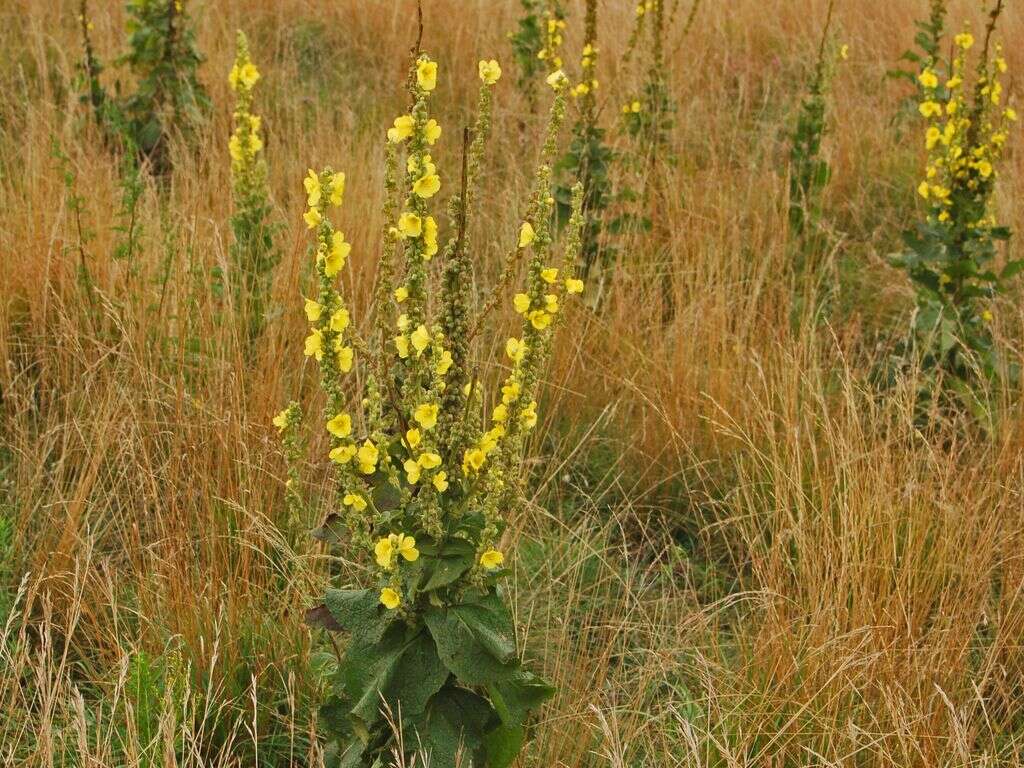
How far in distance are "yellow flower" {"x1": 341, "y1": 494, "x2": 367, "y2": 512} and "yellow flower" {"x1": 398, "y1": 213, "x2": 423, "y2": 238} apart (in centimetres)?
42

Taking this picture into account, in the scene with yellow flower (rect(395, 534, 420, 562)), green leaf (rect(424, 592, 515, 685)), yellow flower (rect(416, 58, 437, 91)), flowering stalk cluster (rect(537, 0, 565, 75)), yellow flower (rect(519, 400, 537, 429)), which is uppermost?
yellow flower (rect(416, 58, 437, 91))

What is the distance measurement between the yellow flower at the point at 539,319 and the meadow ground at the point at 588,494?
70cm

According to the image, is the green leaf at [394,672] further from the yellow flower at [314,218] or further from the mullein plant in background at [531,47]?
the mullein plant in background at [531,47]

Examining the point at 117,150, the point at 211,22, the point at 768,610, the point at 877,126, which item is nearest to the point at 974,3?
the point at 877,126

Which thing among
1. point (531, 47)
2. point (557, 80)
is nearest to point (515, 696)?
point (557, 80)

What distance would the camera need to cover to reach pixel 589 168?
13.0 ft

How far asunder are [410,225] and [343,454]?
14.5 inches

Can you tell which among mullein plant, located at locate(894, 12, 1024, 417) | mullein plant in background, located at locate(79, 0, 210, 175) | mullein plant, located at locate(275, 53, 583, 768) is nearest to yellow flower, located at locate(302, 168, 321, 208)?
mullein plant, located at locate(275, 53, 583, 768)

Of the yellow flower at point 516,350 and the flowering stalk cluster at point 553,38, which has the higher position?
the flowering stalk cluster at point 553,38

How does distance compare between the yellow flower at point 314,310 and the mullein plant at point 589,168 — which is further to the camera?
the mullein plant at point 589,168

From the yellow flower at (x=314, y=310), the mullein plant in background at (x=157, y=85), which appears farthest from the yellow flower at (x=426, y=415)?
the mullein plant in background at (x=157, y=85)

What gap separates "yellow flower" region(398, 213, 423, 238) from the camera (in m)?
1.78

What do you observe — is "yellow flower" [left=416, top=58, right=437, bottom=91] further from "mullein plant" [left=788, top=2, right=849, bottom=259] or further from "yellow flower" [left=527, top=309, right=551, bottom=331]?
"mullein plant" [left=788, top=2, right=849, bottom=259]

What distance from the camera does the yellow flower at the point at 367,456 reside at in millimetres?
1811
